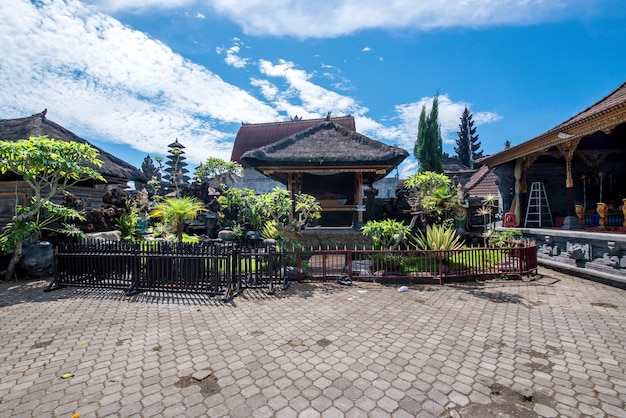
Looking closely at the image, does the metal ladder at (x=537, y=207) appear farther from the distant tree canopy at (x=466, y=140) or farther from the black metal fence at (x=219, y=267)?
the distant tree canopy at (x=466, y=140)

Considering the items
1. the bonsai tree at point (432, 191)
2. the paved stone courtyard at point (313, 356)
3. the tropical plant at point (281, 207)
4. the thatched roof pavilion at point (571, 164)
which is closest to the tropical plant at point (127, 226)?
the paved stone courtyard at point (313, 356)

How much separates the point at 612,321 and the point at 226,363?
6.18 m

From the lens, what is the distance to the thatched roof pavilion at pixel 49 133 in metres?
10.1

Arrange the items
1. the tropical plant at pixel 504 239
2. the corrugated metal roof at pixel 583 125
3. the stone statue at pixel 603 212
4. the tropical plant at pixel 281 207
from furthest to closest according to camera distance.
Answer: the tropical plant at pixel 504 239, the stone statue at pixel 603 212, the tropical plant at pixel 281 207, the corrugated metal roof at pixel 583 125

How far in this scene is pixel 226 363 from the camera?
11.4 ft

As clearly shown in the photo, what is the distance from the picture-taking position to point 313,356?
365 cm

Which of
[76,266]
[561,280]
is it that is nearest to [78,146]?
[76,266]

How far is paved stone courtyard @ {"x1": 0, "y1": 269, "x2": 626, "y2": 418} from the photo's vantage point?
Result: 8.98ft

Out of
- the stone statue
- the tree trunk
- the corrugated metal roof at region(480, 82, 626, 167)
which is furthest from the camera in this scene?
the stone statue

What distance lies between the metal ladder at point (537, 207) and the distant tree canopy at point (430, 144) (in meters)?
11.2

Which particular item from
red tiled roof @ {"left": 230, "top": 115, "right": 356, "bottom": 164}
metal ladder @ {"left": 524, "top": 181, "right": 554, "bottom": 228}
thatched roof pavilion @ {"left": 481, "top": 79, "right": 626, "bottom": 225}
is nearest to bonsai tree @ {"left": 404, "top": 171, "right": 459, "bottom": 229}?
thatched roof pavilion @ {"left": 481, "top": 79, "right": 626, "bottom": 225}

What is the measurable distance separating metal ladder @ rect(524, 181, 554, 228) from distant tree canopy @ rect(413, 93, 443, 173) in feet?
36.6

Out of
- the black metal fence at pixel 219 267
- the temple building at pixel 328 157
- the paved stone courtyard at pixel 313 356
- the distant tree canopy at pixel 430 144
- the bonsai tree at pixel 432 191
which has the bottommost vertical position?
the paved stone courtyard at pixel 313 356

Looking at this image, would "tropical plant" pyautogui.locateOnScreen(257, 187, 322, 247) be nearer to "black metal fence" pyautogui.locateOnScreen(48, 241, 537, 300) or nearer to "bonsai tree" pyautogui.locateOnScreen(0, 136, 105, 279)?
"black metal fence" pyautogui.locateOnScreen(48, 241, 537, 300)
